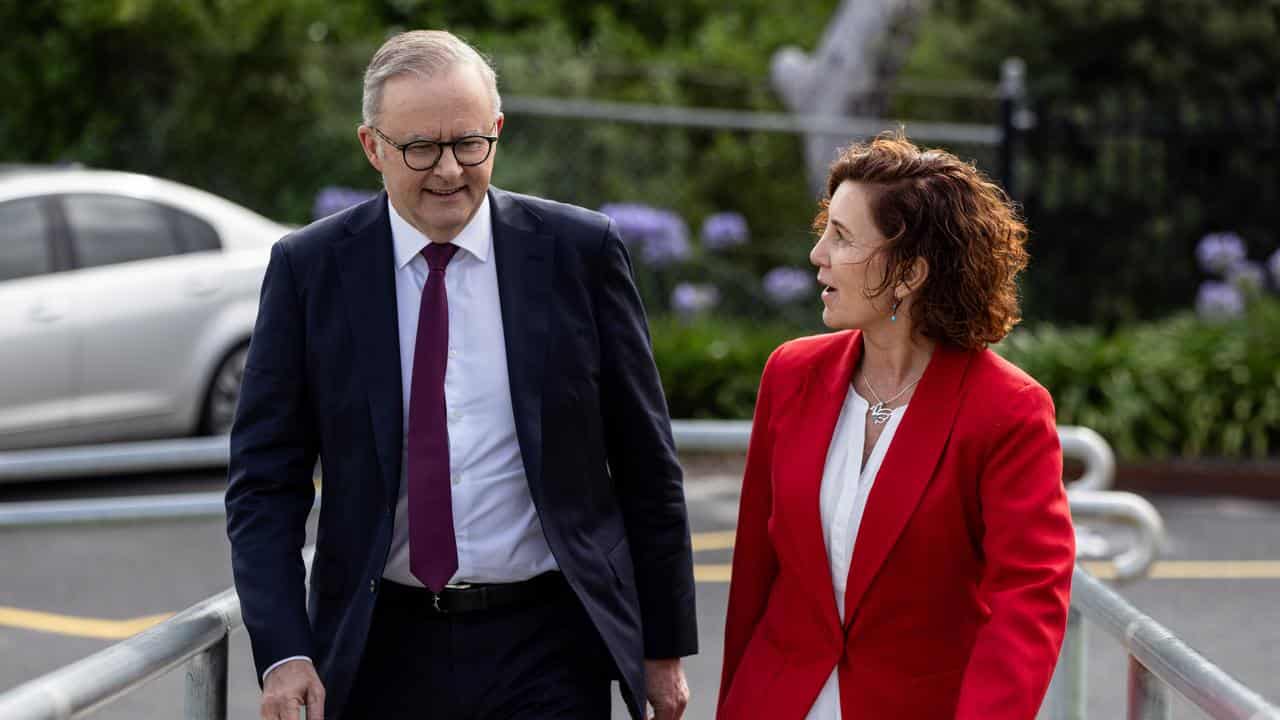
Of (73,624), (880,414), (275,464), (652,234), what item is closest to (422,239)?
(275,464)

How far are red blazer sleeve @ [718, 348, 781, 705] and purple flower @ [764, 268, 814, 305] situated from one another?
27.6ft

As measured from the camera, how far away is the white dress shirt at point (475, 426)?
2650 millimetres

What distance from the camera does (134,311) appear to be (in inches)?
354

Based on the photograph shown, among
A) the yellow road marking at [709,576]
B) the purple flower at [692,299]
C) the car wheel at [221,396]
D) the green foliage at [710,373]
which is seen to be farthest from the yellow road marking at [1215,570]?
the car wheel at [221,396]

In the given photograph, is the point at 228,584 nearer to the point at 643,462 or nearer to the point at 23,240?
the point at 23,240

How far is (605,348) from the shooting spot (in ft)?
9.16

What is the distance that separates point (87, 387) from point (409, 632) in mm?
6680

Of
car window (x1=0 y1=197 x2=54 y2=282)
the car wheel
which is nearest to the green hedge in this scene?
the car wheel

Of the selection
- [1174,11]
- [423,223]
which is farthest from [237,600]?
[1174,11]

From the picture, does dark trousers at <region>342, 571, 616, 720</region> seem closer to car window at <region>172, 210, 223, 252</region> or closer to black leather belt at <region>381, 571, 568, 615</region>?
black leather belt at <region>381, 571, 568, 615</region>

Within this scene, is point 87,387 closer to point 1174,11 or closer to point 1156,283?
point 1156,283

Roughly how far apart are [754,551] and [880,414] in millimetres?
310

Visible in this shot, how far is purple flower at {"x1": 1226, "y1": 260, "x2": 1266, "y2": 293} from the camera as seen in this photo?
433 inches

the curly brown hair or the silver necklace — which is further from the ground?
the curly brown hair
